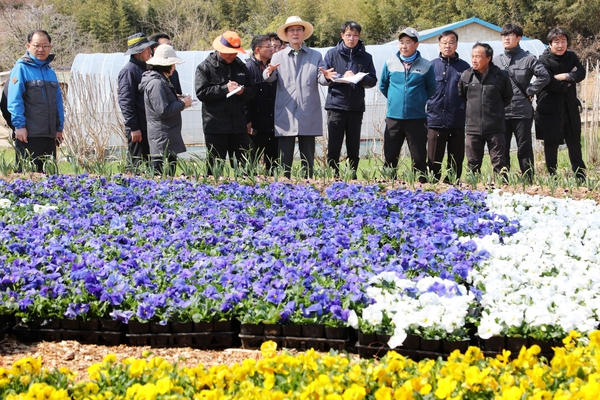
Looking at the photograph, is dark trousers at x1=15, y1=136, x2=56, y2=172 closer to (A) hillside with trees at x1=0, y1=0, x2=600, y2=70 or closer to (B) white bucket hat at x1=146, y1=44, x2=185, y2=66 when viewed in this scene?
(B) white bucket hat at x1=146, y1=44, x2=185, y2=66

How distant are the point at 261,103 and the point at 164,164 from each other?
1394 mm

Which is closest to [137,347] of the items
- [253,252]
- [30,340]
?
[30,340]

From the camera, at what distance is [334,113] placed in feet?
25.0

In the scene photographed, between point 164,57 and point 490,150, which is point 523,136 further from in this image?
point 164,57

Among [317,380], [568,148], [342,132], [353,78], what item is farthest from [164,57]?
[317,380]

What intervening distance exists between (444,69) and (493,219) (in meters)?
2.76

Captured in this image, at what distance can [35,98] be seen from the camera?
721 cm

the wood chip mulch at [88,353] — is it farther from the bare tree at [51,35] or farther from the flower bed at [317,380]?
the bare tree at [51,35]

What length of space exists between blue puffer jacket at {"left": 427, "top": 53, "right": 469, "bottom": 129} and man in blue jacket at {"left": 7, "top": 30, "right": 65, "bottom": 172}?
3.88 meters

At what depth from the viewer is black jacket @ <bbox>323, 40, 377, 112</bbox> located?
24.7ft

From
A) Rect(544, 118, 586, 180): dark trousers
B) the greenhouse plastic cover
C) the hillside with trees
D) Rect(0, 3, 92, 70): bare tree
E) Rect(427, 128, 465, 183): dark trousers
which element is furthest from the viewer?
the hillside with trees

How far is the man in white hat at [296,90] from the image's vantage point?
Result: 24.7ft

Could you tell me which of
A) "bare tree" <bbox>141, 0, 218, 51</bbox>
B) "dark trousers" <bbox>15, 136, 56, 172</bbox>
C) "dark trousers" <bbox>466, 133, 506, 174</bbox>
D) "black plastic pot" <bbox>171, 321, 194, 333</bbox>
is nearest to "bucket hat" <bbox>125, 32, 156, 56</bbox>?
"dark trousers" <bbox>15, 136, 56, 172</bbox>

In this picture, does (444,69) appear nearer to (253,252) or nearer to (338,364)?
(253,252)
